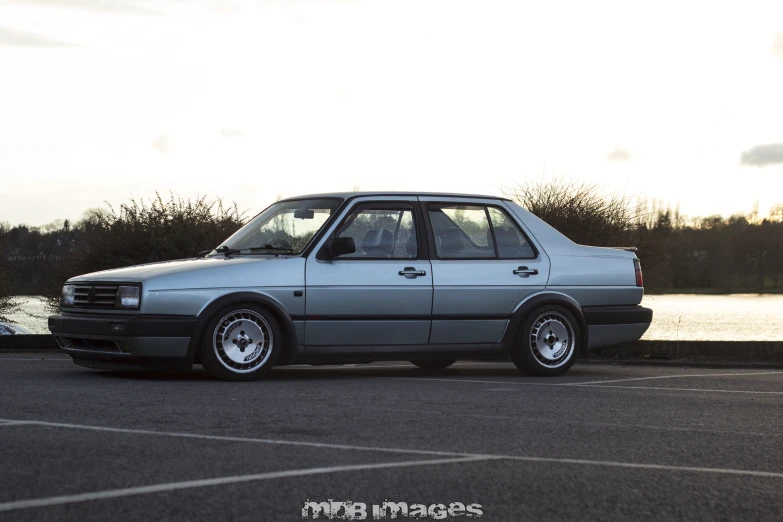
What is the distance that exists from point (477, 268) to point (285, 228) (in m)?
1.86

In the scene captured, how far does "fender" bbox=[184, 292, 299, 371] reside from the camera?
933 centimetres

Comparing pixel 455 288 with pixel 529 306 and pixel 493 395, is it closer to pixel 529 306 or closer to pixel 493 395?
pixel 529 306

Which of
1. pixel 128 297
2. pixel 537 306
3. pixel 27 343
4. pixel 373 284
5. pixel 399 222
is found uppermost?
pixel 399 222

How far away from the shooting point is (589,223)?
22.1 meters

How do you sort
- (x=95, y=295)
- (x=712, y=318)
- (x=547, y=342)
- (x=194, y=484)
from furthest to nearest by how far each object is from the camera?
1. (x=712, y=318)
2. (x=547, y=342)
3. (x=95, y=295)
4. (x=194, y=484)

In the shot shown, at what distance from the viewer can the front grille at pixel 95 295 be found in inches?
374

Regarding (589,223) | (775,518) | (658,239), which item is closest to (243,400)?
(775,518)

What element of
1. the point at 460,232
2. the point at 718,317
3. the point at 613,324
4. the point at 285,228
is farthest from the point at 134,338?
the point at 718,317

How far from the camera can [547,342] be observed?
10.9m

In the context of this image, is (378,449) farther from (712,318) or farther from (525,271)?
(712,318)

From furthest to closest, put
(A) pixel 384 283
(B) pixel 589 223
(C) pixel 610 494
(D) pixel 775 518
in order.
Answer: (B) pixel 589 223, (A) pixel 384 283, (C) pixel 610 494, (D) pixel 775 518

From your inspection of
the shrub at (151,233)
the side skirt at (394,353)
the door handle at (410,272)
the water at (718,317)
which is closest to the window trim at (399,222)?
the door handle at (410,272)

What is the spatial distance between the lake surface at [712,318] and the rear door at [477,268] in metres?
30.5

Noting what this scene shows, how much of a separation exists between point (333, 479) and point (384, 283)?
17.0 ft
